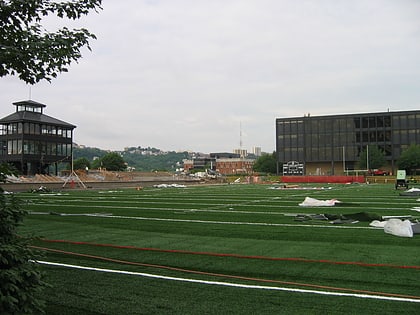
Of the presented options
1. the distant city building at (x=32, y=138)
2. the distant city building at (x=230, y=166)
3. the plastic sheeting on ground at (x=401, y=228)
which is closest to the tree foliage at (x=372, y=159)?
the distant city building at (x=32, y=138)

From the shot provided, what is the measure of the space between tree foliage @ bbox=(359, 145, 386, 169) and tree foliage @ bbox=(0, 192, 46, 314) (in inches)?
3456

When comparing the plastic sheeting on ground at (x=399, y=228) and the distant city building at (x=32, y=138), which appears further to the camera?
the distant city building at (x=32, y=138)

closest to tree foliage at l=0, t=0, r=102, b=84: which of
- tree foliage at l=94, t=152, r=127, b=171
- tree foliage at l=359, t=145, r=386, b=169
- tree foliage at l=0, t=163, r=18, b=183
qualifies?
tree foliage at l=0, t=163, r=18, b=183

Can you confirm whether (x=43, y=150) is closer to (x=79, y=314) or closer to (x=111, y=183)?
(x=111, y=183)

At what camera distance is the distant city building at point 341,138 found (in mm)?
93875

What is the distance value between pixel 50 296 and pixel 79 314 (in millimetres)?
982

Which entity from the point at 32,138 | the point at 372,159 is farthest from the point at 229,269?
the point at 372,159

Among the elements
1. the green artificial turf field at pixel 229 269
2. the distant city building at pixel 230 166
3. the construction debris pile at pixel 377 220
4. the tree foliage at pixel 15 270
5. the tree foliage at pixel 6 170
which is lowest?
the green artificial turf field at pixel 229 269

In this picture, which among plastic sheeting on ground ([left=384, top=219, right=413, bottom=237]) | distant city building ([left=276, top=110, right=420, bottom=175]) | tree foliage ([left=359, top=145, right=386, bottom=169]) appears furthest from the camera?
distant city building ([left=276, top=110, right=420, bottom=175])

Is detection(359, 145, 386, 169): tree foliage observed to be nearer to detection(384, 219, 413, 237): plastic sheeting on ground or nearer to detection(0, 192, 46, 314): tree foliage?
detection(384, 219, 413, 237): plastic sheeting on ground

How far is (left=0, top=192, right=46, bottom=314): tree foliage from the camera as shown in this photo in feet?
11.7

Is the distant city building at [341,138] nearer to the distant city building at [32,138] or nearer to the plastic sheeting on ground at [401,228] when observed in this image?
the distant city building at [32,138]

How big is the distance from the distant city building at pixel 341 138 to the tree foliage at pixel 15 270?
296 ft

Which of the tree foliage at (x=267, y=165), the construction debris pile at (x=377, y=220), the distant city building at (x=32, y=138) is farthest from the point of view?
the tree foliage at (x=267, y=165)
